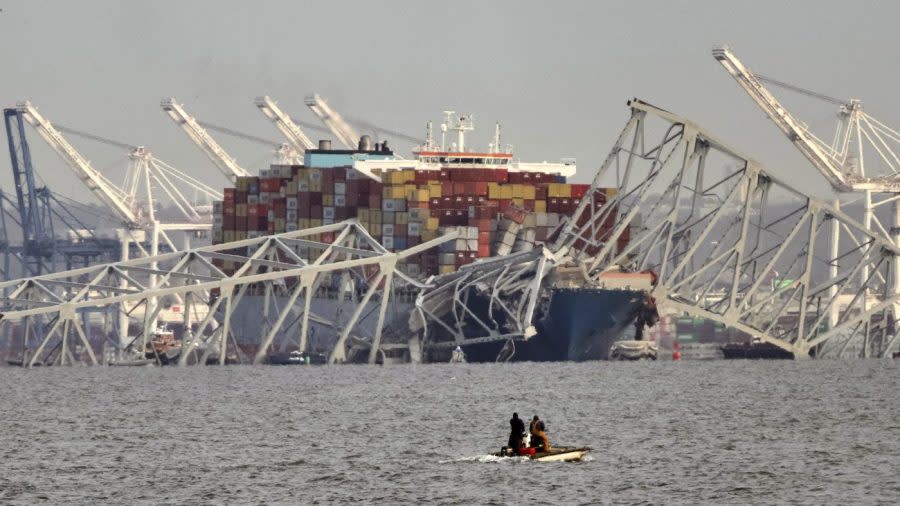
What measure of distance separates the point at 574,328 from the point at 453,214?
23.7m

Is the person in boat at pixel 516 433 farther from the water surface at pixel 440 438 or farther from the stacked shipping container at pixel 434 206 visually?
the stacked shipping container at pixel 434 206

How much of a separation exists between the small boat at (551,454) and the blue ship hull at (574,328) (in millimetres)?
71719

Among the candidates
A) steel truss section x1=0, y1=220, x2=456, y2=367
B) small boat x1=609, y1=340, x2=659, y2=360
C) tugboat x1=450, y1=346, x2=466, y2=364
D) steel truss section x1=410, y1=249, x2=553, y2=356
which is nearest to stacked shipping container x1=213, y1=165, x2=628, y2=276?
steel truss section x1=0, y1=220, x2=456, y2=367

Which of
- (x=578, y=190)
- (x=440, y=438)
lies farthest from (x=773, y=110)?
(x=440, y=438)

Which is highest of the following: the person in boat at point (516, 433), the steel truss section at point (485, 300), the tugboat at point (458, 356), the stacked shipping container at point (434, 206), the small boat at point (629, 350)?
the stacked shipping container at point (434, 206)

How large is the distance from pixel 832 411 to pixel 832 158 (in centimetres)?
10039

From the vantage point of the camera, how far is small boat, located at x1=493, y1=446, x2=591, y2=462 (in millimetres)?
71688

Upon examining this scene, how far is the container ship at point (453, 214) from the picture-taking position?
486 feet

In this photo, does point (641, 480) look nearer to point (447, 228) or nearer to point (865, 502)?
point (865, 502)

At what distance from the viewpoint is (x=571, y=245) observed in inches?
5748

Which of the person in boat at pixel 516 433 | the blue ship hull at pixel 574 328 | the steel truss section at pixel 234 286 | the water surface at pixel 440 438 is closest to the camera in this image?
the water surface at pixel 440 438

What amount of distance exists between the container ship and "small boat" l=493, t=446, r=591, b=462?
7195 centimetres

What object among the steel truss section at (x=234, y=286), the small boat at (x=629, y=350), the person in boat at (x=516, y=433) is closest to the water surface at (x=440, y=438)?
the person in boat at (x=516, y=433)

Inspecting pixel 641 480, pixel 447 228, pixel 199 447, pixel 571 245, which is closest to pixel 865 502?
pixel 641 480
